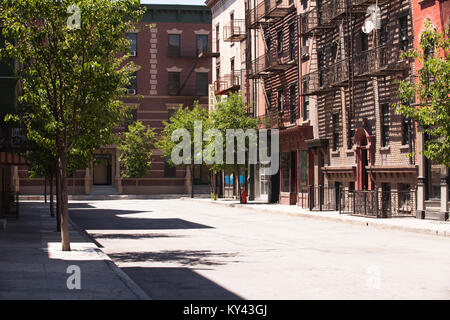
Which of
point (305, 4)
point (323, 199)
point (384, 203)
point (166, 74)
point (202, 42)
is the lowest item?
point (323, 199)

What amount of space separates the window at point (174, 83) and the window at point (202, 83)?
185 centimetres

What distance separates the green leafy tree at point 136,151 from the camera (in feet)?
205

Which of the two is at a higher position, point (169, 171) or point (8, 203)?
point (169, 171)

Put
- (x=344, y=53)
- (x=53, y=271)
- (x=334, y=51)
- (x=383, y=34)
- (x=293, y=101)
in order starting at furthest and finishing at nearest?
(x=293, y=101) < (x=334, y=51) < (x=344, y=53) < (x=383, y=34) < (x=53, y=271)

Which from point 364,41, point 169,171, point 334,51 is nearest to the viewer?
point 364,41

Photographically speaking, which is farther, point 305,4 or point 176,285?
point 305,4

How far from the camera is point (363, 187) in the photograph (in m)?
31.8

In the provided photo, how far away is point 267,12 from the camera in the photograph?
1692 inches

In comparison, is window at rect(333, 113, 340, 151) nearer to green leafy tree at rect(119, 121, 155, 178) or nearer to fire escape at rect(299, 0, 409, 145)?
fire escape at rect(299, 0, 409, 145)

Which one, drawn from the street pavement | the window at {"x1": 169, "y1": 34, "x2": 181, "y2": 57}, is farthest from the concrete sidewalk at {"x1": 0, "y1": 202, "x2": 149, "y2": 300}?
the window at {"x1": 169, "y1": 34, "x2": 181, "y2": 57}

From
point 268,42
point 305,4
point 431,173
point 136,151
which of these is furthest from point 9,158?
point 136,151

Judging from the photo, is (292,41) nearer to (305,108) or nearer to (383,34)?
(305,108)

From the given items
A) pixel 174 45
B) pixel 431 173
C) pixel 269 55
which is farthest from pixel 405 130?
pixel 174 45

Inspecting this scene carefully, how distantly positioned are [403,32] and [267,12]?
15.7m
